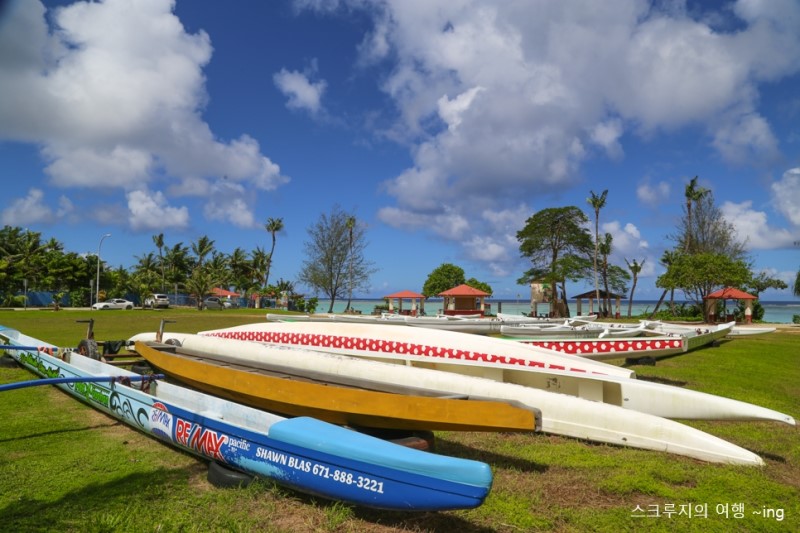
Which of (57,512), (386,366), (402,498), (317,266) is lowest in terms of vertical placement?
(57,512)

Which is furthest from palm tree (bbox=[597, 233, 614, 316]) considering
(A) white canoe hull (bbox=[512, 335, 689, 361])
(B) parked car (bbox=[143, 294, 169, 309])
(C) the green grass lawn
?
(B) parked car (bbox=[143, 294, 169, 309])

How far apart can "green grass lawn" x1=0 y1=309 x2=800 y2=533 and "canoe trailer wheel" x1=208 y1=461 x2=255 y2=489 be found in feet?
0.27

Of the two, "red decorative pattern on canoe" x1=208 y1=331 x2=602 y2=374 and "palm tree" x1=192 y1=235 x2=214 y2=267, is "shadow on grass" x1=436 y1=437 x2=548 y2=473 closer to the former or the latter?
"red decorative pattern on canoe" x1=208 y1=331 x2=602 y2=374

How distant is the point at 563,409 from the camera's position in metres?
5.24

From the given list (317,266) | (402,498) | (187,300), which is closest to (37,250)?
(187,300)

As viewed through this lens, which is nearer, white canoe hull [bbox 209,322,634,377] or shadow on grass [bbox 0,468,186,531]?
shadow on grass [bbox 0,468,186,531]

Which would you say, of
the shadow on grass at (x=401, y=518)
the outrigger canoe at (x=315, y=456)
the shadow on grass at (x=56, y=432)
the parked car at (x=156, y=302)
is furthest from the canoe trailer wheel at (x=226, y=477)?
the parked car at (x=156, y=302)

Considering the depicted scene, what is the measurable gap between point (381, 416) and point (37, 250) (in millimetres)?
56128

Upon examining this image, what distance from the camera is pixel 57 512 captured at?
3383 millimetres

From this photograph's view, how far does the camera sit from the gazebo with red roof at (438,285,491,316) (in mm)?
32062

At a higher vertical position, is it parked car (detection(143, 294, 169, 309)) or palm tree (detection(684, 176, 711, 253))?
palm tree (detection(684, 176, 711, 253))

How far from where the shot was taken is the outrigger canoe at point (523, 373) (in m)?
5.44

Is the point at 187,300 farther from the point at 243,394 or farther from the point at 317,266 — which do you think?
the point at 243,394

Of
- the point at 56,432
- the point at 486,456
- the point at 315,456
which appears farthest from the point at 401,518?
the point at 56,432
